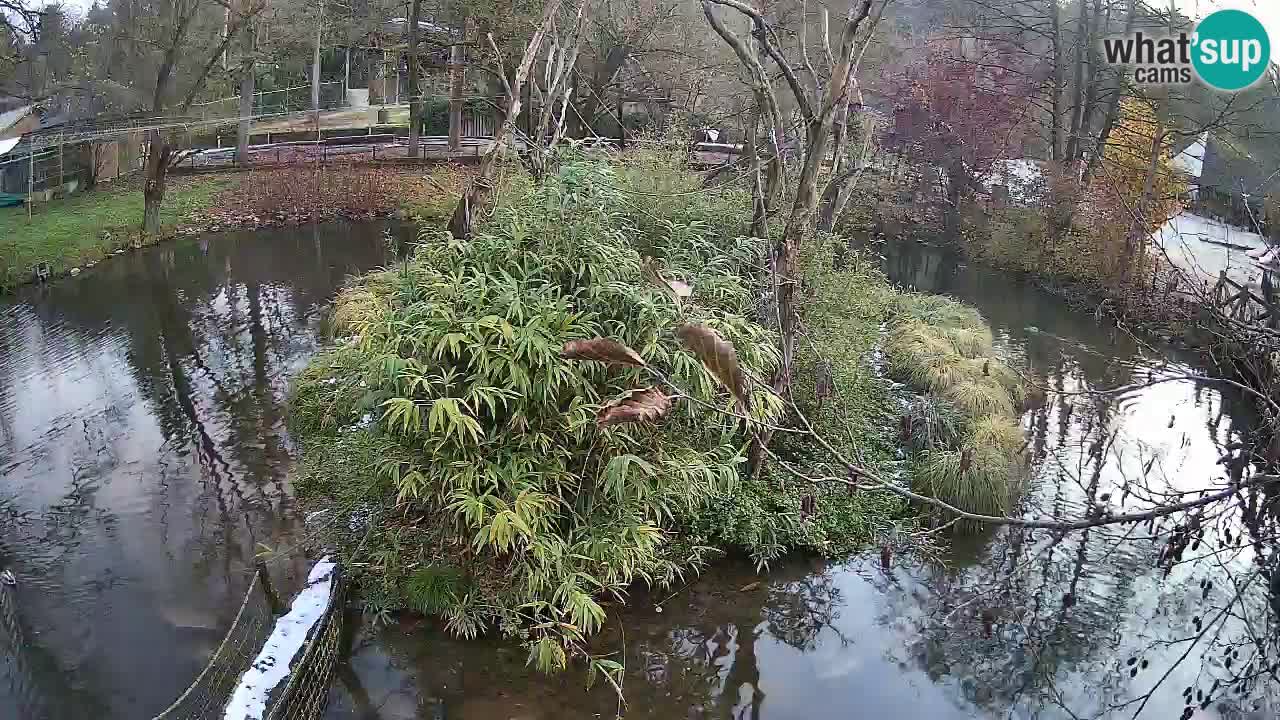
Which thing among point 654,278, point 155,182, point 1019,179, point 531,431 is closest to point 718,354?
point 531,431

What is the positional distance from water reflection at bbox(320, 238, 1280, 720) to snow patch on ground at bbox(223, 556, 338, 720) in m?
0.34

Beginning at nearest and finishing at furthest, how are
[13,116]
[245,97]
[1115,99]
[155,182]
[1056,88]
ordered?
[155,182] → [13,116] → [1115,99] → [1056,88] → [245,97]

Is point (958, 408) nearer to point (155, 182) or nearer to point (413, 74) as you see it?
point (155, 182)

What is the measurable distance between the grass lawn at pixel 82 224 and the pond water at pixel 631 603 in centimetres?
317

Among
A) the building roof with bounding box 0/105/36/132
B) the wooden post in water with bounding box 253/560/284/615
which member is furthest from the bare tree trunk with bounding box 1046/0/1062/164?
the building roof with bounding box 0/105/36/132

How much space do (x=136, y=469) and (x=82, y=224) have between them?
306 inches

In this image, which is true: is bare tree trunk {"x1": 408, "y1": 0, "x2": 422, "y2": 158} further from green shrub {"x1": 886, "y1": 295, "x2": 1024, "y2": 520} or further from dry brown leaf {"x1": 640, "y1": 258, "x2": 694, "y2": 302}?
dry brown leaf {"x1": 640, "y1": 258, "x2": 694, "y2": 302}

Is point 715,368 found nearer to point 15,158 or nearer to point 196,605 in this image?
point 196,605

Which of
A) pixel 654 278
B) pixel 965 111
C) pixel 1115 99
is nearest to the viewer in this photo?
pixel 654 278

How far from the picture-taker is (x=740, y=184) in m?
9.32

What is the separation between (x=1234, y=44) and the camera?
240 inches

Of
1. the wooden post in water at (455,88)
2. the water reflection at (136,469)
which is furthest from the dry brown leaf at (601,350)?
the wooden post in water at (455,88)

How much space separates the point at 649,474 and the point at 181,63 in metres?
14.4

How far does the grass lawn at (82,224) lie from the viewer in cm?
1175
